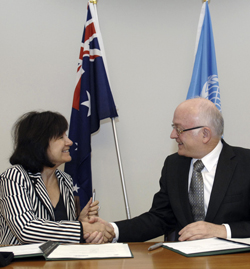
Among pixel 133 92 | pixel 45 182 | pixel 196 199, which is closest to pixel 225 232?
pixel 196 199

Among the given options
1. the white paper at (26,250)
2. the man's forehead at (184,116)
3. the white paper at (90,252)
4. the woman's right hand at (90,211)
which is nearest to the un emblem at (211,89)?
the man's forehead at (184,116)

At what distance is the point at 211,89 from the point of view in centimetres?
332

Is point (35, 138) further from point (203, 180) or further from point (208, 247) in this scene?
point (208, 247)

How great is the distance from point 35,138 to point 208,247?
158 cm

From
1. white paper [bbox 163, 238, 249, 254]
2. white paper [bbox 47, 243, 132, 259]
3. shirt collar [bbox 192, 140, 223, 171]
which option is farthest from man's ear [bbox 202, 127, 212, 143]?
white paper [bbox 47, 243, 132, 259]

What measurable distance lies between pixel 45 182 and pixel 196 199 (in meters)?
1.20

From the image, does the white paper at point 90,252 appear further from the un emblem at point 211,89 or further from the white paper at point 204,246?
the un emblem at point 211,89

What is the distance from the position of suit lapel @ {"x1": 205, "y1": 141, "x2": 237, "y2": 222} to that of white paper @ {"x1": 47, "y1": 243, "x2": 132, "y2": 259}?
0.76m

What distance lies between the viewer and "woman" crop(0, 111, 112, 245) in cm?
186

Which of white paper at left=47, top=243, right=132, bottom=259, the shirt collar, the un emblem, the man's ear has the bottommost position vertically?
white paper at left=47, top=243, right=132, bottom=259

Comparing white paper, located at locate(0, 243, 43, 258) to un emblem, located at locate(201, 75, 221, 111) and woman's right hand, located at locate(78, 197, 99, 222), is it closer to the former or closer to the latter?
woman's right hand, located at locate(78, 197, 99, 222)

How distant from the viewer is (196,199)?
2.10m

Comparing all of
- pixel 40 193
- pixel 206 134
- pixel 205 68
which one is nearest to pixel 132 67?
pixel 205 68

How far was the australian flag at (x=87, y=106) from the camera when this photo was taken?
3189mm
